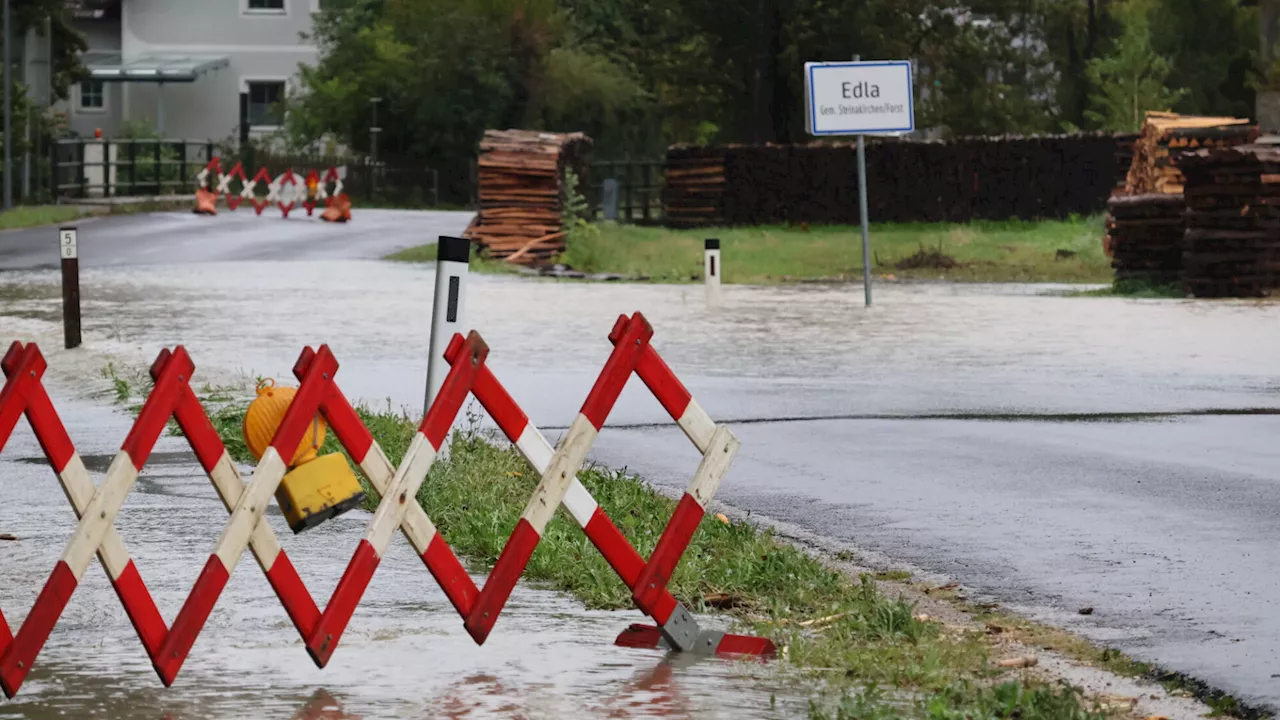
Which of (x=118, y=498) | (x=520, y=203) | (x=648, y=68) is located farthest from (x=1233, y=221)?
(x=648, y=68)

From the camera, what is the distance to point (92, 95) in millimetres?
76438

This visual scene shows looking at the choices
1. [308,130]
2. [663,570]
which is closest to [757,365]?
[663,570]

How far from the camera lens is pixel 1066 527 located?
391 inches

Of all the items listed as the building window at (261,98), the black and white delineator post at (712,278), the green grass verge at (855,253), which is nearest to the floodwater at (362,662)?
the black and white delineator post at (712,278)

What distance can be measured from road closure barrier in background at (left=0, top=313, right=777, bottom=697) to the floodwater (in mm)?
148

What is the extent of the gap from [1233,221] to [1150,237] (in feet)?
7.72

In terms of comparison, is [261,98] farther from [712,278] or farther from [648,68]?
[712,278]

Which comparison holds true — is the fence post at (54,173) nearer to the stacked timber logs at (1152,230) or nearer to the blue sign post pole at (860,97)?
the stacked timber logs at (1152,230)

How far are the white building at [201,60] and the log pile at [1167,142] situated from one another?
4186 cm

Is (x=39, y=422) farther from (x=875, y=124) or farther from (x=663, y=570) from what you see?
(x=875, y=124)

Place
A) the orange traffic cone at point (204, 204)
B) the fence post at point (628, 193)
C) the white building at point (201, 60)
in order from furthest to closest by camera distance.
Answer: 1. the white building at point (201, 60)
2. the fence post at point (628, 193)
3. the orange traffic cone at point (204, 204)

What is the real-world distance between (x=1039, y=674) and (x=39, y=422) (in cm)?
286

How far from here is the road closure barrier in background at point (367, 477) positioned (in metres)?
6.55

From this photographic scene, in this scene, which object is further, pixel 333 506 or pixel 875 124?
pixel 875 124
